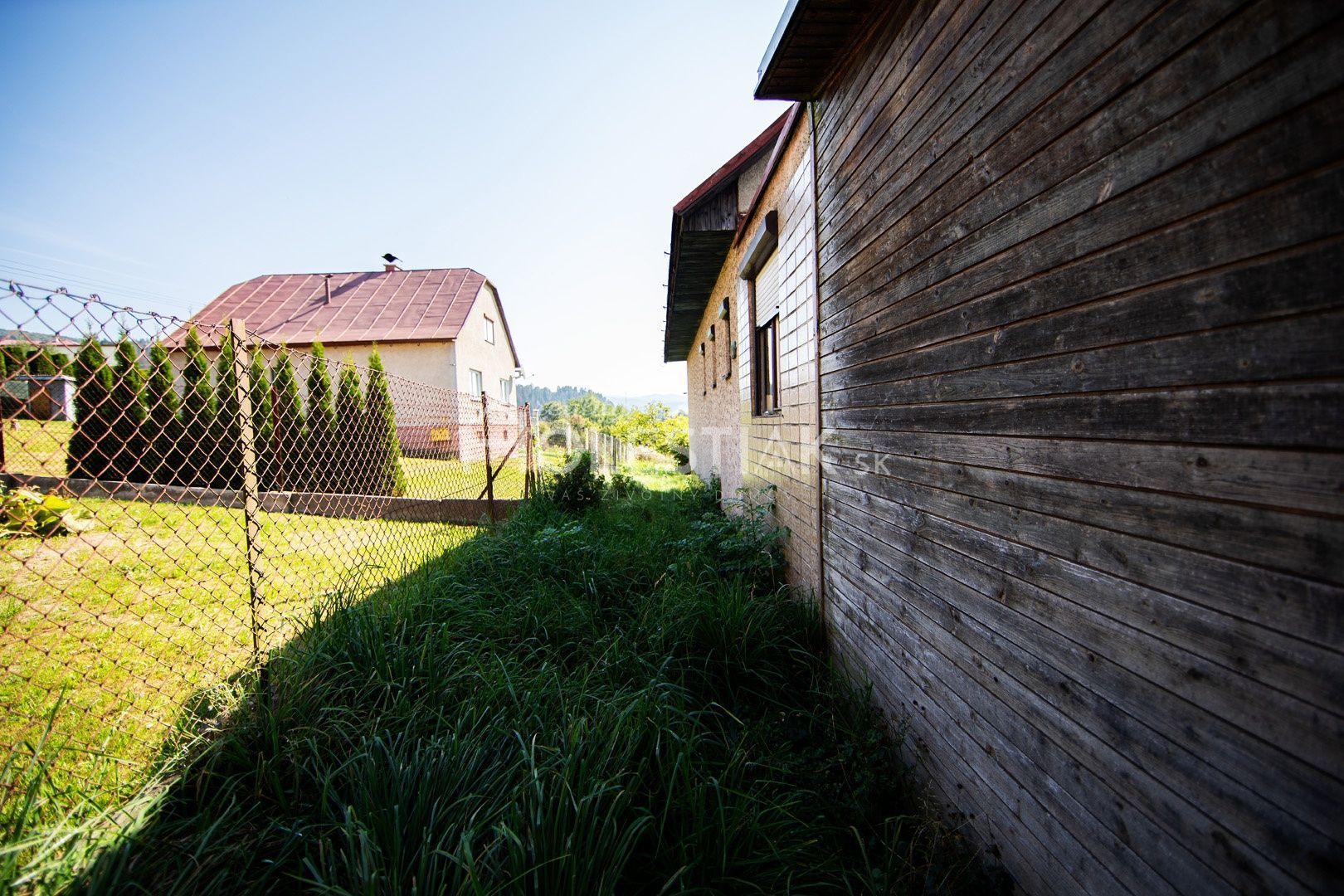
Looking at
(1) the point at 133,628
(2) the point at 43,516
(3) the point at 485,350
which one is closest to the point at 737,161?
(1) the point at 133,628

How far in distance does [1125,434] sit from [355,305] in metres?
22.1

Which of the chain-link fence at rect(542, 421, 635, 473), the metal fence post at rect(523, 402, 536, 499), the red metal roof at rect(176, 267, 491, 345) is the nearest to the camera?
the metal fence post at rect(523, 402, 536, 499)

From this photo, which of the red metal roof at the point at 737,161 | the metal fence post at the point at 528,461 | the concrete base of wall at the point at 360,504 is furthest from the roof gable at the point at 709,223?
the concrete base of wall at the point at 360,504

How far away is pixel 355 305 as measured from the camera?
62.0 feet

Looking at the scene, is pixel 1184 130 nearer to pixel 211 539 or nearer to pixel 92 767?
pixel 92 767

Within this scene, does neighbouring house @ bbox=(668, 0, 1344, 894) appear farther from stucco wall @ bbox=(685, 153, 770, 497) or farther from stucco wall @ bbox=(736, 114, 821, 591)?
stucco wall @ bbox=(685, 153, 770, 497)

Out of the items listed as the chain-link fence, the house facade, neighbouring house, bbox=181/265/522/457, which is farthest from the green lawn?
neighbouring house, bbox=181/265/522/457

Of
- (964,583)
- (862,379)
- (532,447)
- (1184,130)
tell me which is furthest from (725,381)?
(1184,130)

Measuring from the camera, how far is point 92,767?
188 cm

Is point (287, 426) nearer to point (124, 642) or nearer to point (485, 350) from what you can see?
point (124, 642)

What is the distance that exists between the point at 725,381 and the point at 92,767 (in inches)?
274

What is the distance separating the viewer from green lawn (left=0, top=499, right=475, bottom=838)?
81.3 inches

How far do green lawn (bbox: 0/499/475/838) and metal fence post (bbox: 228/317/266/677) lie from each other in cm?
11

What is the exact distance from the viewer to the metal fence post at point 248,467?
2.29m
